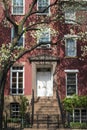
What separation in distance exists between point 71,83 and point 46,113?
4645 mm

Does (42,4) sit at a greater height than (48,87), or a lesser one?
greater

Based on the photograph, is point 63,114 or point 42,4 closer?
point 63,114

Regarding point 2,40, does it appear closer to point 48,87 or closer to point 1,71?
point 48,87

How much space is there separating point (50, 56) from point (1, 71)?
11.0 m

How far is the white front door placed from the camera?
1420 inches

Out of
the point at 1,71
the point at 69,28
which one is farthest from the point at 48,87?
the point at 1,71

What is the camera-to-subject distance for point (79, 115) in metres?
35.1

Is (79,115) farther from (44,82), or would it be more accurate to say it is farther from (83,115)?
(44,82)

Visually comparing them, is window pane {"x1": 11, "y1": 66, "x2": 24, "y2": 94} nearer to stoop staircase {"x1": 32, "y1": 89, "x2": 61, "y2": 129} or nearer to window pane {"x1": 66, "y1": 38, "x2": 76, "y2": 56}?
stoop staircase {"x1": 32, "y1": 89, "x2": 61, "y2": 129}

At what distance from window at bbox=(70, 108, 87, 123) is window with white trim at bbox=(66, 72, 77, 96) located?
1.61 metres

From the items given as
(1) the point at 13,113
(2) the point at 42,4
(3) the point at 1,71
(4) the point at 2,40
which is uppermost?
(2) the point at 42,4

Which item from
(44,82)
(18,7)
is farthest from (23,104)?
(18,7)

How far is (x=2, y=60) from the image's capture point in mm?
24719

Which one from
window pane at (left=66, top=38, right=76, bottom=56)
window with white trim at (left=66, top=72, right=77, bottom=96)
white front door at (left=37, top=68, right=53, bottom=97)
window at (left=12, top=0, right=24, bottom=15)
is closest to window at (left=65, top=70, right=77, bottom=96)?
window with white trim at (left=66, top=72, right=77, bottom=96)
